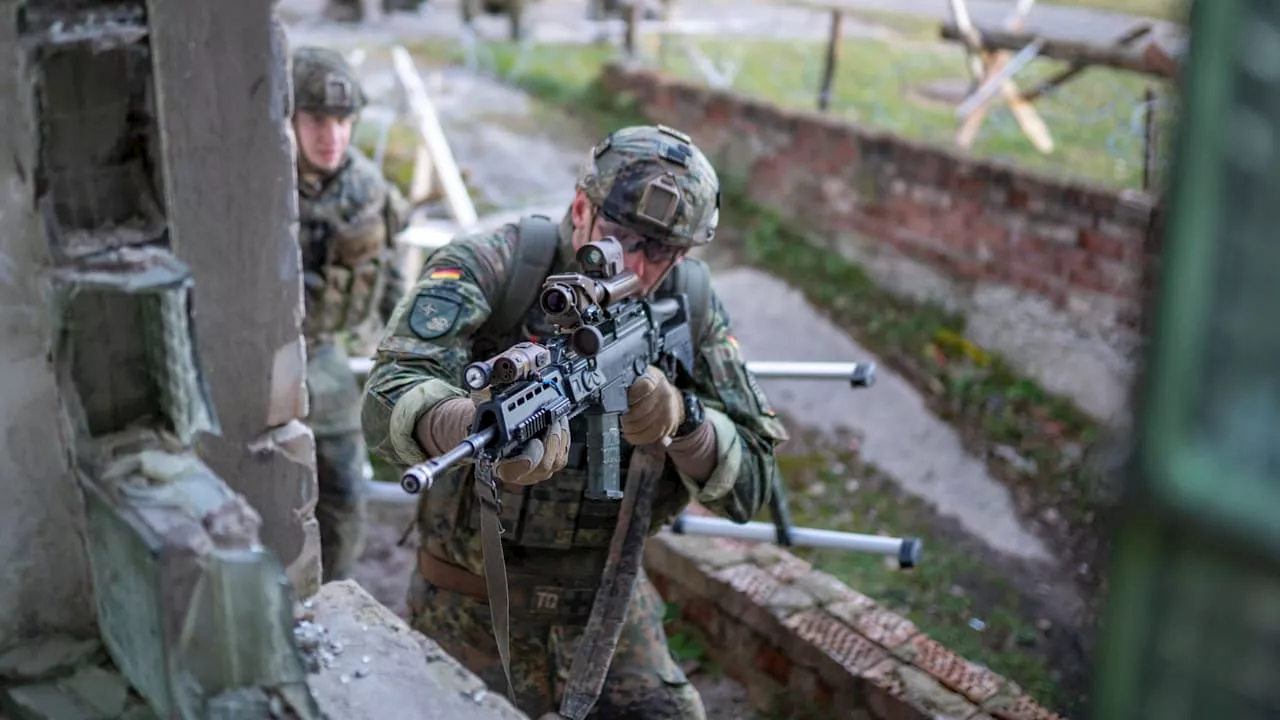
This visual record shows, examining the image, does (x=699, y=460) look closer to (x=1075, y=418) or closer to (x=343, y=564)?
(x=343, y=564)

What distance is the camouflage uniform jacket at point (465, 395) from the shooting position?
263cm

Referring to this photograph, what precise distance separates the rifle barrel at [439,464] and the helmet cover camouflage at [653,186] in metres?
0.73

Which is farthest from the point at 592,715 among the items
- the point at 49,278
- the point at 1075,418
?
the point at 1075,418

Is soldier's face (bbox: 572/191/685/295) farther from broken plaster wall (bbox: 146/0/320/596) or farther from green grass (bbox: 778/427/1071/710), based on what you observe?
green grass (bbox: 778/427/1071/710)

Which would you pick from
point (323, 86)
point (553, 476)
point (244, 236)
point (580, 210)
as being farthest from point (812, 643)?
point (323, 86)

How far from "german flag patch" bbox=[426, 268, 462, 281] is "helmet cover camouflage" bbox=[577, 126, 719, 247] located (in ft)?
1.11

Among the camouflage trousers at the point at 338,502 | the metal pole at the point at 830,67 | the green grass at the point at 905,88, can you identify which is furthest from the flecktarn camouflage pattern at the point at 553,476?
the metal pole at the point at 830,67

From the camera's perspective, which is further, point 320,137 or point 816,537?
point 320,137

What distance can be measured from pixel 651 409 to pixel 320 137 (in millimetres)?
2158

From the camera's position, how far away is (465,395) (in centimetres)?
253

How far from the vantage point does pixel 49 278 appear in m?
1.97

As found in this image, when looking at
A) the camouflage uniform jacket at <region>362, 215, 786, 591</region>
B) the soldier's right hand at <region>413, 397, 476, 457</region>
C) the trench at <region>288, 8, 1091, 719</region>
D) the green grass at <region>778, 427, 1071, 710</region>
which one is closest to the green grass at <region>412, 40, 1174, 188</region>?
the trench at <region>288, 8, 1091, 719</region>

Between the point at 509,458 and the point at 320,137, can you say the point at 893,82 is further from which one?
the point at 509,458

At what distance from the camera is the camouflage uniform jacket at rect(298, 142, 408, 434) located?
423 centimetres
